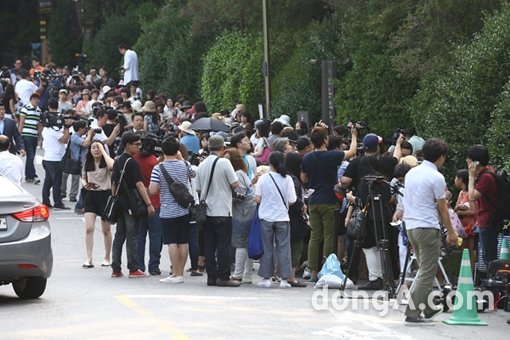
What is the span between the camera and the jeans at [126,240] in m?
18.6

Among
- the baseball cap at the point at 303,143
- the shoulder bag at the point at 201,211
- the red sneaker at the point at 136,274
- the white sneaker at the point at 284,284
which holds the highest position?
the baseball cap at the point at 303,143

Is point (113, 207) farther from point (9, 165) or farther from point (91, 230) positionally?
point (9, 165)

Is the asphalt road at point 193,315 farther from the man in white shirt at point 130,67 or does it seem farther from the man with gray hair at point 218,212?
the man in white shirt at point 130,67

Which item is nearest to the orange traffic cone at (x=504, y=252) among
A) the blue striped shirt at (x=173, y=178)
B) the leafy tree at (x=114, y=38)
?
the blue striped shirt at (x=173, y=178)

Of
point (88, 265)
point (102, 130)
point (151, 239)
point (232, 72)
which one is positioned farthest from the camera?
point (232, 72)

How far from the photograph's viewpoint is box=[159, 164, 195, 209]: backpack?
1770 centimetres

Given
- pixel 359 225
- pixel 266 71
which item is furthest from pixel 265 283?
pixel 266 71

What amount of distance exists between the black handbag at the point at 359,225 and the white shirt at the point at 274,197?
3.13 ft

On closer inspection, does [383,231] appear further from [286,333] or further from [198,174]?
[286,333]

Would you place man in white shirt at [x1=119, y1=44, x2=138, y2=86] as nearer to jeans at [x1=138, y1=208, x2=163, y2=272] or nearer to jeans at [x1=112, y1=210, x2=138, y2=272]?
jeans at [x1=138, y1=208, x2=163, y2=272]

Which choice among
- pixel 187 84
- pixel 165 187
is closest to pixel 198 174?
pixel 165 187

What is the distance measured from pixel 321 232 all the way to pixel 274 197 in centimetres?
115

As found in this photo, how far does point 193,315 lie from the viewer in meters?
14.7

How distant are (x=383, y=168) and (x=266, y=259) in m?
1.86
